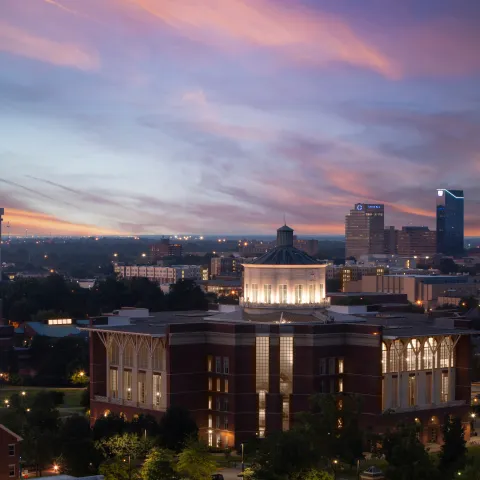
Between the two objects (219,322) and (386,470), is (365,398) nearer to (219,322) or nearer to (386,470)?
(219,322)

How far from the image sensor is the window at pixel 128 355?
3649 inches

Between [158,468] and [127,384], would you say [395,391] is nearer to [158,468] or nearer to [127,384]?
[127,384]

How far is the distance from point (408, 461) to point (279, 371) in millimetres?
19563

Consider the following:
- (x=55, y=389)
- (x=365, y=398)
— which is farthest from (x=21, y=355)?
(x=365, y=398)

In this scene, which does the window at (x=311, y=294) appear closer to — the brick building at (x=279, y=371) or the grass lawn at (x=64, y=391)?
the brick building at (x=279, y=371)

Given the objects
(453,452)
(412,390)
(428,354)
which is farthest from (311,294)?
(453,452)

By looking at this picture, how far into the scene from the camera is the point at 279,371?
290ft

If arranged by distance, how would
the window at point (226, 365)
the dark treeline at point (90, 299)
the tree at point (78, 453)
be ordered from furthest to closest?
the dark treeline at point (90, 299)
the window at point (226, 365)
the tree at point (78, 453)

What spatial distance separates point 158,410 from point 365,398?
1313 cm

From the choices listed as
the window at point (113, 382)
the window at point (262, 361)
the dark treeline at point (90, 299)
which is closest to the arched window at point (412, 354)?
the window at point (262, 361)

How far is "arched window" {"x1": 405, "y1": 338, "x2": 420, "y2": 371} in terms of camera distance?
89.8 m

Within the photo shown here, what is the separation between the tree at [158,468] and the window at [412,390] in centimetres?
2402

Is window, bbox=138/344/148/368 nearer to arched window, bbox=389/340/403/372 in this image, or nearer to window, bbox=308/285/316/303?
window, bbox=308/285/316/303

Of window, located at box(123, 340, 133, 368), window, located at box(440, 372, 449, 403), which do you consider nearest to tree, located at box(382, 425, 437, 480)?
window, located at box(440, 372, 449, 403)
